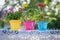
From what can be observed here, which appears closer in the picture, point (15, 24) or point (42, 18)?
point (42, 18)

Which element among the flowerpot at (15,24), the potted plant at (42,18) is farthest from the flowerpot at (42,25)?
the flowerpot at (15,24)

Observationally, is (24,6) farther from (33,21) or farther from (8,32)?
(8,32)

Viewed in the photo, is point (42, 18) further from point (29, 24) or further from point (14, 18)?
point (14, 18)

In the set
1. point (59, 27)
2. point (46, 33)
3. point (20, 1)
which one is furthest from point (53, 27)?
point (20, 1)

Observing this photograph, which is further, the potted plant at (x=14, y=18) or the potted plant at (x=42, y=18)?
the potted plant at (x=14, y=18)

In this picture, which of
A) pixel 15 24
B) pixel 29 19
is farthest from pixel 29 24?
pixel 15 24

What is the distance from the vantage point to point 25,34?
1.76 meters

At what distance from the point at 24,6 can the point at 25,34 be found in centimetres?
38

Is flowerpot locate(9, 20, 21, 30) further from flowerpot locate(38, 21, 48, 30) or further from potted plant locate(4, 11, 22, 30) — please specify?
flowerpot locate(38, 21, 48, 30)

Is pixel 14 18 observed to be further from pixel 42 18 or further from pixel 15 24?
pixel 42 18

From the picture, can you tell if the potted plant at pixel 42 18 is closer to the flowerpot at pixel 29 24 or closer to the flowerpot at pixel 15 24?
the flowerpot at pixel 29 24

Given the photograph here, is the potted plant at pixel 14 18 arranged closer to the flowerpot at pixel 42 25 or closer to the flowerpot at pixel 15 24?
the flowerpot at pixel 15 24

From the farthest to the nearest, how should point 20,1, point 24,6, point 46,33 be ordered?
point 20,1 → point 24,6 → point 46,33

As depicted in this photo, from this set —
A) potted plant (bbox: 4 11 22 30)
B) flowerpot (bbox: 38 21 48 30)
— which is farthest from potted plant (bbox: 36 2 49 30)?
potted plant (bbox: 4 11 22 30)
